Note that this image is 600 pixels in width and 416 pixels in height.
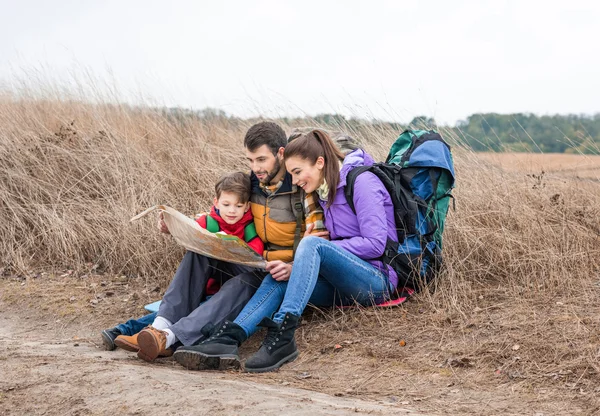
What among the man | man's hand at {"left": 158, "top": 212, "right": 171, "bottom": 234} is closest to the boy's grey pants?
the man

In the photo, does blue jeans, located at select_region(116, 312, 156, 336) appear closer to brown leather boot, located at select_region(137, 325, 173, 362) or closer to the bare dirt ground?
the bare dirt ground

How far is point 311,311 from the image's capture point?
5086mm

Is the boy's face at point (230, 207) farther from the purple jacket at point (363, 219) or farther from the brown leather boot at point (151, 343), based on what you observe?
the brown leather boot at point (151, 343)

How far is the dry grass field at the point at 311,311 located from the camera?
3820 millimetres

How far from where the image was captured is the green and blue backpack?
459 cm

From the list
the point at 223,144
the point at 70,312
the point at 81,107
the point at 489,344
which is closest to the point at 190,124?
the point at 223,144

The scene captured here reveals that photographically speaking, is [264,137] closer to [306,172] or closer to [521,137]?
[306,172]

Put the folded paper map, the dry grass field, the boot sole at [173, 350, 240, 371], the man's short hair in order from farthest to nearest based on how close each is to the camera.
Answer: the man's short hair → the folded paper map → the boot sole at [173, 350, 240, 371] → the dry grass field

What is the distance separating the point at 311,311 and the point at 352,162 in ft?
3.71

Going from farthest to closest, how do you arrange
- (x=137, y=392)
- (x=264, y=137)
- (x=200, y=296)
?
(x=200, y=296)
(x=264, y=137)
(x=137, y=392)

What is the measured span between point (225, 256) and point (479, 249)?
6.78ft

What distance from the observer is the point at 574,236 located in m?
5.54

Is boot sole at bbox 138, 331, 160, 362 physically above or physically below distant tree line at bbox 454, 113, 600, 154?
below

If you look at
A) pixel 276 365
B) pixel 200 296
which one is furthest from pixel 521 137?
pixel 276 365
